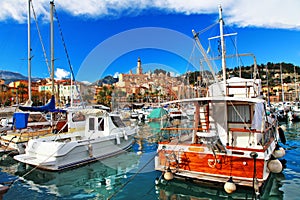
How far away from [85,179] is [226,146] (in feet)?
19.5

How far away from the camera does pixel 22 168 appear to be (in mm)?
10875

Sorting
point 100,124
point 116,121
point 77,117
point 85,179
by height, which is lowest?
point 85,179

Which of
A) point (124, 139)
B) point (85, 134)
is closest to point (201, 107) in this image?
point (124, 139)

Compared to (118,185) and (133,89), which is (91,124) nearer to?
(118,185)

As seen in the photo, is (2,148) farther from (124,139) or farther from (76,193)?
(76,193)

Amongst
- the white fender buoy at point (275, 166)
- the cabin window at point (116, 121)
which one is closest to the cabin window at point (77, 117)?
the cabin window at point (116, 121)

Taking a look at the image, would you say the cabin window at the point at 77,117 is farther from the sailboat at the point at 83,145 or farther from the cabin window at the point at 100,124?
the cabin window at the point at 100,124

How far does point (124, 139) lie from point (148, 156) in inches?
85.2

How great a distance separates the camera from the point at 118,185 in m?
8.35

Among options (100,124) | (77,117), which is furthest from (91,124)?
(77,117)

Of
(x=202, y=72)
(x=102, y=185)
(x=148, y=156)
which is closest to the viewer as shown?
(x=102, y=185)

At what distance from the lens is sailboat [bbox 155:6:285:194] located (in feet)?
22.7

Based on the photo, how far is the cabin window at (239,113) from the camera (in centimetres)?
793

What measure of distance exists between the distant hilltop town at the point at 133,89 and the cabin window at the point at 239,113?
183 centimetres
